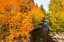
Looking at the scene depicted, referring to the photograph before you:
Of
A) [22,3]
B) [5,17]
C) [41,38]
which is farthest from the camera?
[41,38]

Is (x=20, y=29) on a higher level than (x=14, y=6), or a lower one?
lower

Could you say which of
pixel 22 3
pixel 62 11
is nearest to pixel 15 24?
pixel 22 3

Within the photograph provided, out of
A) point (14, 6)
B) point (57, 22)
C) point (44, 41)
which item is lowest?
point (44, 41)

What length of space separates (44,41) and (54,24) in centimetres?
420

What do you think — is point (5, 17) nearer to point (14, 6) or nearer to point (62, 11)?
point (14, 6)

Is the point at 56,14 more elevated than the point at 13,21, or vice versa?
the point at 56,14

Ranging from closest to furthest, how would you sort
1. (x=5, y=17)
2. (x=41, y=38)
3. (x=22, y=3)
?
(x=5, y=17) → (x=22, y=3) → (x=41, y=38)

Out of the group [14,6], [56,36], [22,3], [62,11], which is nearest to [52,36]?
[56,36]

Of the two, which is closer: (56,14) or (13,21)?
(13,21)

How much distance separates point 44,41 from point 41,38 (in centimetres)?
368

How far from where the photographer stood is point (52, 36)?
59.9m

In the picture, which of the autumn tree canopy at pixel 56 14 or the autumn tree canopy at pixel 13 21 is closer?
the autumn tree canopy at pixel 13 21

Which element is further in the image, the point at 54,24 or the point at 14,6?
the point at 54,24

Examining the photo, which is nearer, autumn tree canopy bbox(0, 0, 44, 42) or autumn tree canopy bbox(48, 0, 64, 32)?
autumn tree canopy bbox(0, 0, 44, 42)
